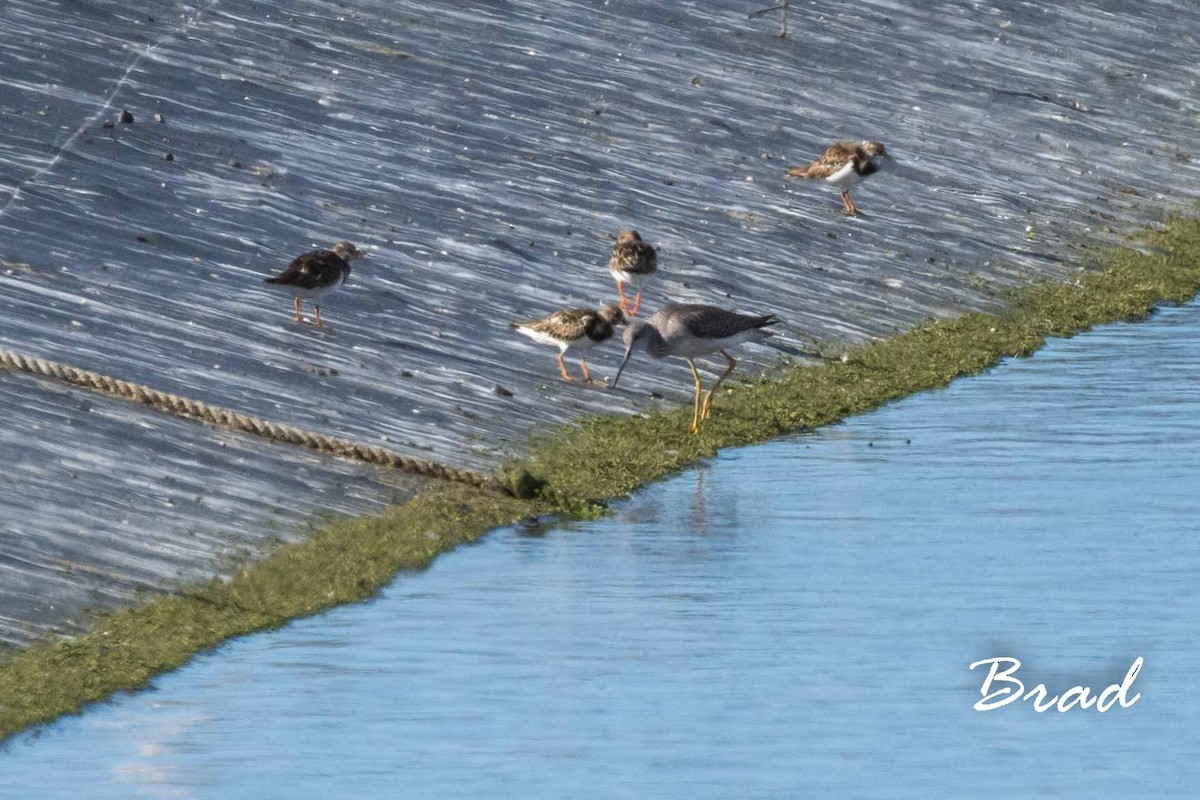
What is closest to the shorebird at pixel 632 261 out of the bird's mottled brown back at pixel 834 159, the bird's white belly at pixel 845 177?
the bird's white belly at pixel 845 177

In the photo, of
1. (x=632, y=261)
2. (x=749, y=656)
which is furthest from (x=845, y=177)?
(x=749, y=656)

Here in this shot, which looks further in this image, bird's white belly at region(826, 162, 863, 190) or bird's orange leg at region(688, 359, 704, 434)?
bird's white belly at region(826, 162, 863, 190)

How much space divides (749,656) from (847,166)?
12.1 meters

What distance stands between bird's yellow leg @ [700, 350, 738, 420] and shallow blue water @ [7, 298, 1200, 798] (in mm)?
689

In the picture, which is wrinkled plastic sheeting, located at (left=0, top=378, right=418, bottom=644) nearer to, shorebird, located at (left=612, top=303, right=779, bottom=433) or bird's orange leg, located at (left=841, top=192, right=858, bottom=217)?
shorebird, located at (left=612, top=303, right=779, bottom=433)

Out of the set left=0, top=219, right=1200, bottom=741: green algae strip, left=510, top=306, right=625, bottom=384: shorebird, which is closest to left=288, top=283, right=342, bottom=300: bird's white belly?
left=510, top=306, right=625, bottom=384: shorebird

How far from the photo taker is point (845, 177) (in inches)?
962

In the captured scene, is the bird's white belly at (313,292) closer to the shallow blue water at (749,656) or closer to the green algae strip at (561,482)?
the green algae strip at (561,482)

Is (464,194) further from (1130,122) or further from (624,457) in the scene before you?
(1130,122)

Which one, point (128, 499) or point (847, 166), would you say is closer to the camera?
point (128, 499)

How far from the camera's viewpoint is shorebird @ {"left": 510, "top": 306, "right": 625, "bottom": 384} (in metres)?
18.5

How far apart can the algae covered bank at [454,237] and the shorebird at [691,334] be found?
0.37 m

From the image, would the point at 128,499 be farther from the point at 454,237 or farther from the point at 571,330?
the point at 454,237

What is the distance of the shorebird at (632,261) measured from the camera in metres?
20.4
